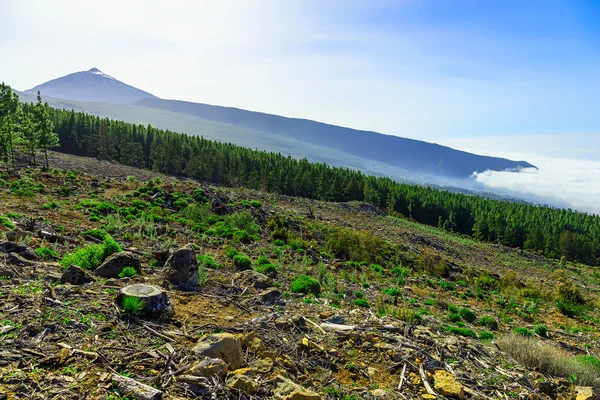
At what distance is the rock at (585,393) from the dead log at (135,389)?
22.7 ft

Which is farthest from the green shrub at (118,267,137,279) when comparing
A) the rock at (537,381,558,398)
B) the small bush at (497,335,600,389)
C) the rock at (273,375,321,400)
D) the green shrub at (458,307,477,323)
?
the green shrub at (458,307,477,323)

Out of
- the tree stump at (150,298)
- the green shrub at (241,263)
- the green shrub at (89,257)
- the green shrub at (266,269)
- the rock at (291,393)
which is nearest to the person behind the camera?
the rock at (291,393)

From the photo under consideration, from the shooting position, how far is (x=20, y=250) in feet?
29.4

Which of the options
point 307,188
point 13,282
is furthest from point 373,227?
point 307,188

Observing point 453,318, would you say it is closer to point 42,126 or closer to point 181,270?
point 181,270

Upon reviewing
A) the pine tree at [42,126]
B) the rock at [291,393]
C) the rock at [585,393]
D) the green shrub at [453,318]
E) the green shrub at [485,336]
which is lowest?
the green shrub at [453,318]

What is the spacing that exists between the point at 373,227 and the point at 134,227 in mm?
29171

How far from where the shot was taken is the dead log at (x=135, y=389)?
404 cm

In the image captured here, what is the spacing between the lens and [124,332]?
5.44 metres

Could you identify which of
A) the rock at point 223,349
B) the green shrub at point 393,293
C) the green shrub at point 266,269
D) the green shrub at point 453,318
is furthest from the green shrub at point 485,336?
the rock at point 223,349

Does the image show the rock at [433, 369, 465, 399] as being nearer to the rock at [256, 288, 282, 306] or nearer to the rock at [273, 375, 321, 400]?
the rock at [273, 375, 321, 400]

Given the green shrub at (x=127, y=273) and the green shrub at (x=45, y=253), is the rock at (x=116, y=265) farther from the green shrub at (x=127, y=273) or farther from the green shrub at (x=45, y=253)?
the green shrub at (x=45, y=253)

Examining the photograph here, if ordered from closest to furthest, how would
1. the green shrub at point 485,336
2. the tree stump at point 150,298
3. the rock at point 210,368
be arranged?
1. the rock at point 210,368
2. the tree stump at point 150,298
3. the green shrub at point 485,336

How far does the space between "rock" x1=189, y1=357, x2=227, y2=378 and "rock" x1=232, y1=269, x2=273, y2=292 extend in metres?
4.61
